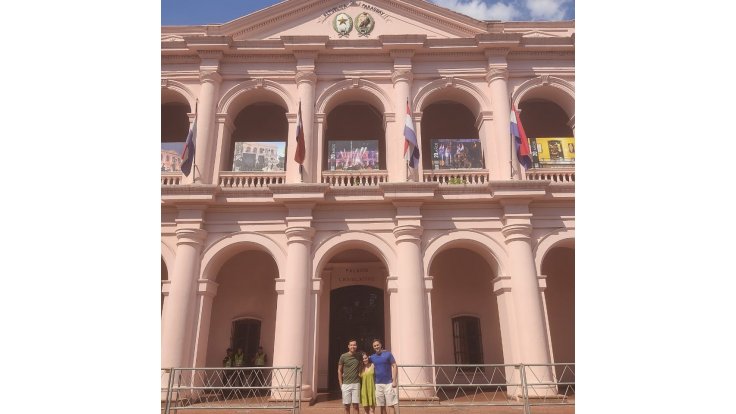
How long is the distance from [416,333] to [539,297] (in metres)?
3.43

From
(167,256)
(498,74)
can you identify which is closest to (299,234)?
(167,256)

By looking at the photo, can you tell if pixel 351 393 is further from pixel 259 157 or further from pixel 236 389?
pixel 259 157

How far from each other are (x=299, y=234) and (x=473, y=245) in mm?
4789

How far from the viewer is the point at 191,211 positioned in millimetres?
13031

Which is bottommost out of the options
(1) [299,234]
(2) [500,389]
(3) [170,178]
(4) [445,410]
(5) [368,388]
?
(4) [445,410]

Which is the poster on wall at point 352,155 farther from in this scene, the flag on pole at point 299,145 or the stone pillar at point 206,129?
the stone pillar at point 206,129

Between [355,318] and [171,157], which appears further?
[355,318]

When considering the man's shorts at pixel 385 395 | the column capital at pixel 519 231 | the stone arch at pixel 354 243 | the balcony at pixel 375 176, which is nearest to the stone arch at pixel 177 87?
the balcony at pixel 375 176

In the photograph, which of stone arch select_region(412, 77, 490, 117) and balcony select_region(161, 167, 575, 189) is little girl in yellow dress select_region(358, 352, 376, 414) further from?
stone arch select_region(412, 77, 490, 117)

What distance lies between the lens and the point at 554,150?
46.2ft

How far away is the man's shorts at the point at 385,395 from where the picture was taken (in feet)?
27.2

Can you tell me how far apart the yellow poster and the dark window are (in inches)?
210

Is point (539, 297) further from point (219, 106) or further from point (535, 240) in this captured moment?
point (219, 106)

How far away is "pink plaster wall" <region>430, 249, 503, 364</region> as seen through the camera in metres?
14.4
